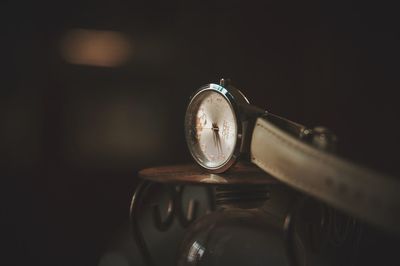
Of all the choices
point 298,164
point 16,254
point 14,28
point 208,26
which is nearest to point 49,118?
point 14,28

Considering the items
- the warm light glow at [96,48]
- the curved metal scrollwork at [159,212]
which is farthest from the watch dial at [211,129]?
the warm light glow at [96,48]

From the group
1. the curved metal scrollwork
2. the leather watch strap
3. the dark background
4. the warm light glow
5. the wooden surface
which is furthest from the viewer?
the warm light glow

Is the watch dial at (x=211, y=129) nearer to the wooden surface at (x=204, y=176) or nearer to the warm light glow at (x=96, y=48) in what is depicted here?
the wooden surface at (x=204, y=176)

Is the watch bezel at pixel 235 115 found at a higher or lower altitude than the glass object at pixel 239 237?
higher

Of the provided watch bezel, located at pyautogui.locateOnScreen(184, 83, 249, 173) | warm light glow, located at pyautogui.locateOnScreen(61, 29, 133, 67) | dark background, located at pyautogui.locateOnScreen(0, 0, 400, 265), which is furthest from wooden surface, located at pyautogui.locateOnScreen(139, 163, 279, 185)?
warm light glow, located at pyautogui.locateOnScreen(61, 29, 133, 67)

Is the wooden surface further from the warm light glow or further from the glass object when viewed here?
the warm light glow

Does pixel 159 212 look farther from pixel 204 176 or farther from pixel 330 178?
pixel 330 178

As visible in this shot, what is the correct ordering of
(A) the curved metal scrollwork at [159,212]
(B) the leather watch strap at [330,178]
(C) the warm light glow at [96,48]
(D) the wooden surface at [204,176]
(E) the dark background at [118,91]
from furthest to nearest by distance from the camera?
(C) the warm light glow at [96,48] → (E) the dark background at [118,91] → (A) the curved metal scrollwork at [159,212] → (D) the wooden surface at [204,176] → (B) the leather watch strap at [330,178]
